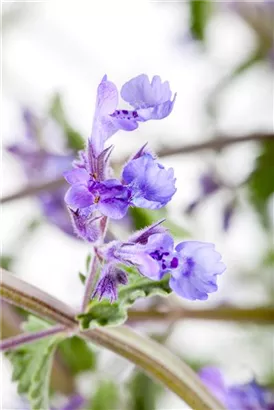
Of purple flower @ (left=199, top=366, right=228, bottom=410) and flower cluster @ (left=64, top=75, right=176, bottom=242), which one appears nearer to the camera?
flower cluster @ (left=64, top=75, right=176, bottom=242)

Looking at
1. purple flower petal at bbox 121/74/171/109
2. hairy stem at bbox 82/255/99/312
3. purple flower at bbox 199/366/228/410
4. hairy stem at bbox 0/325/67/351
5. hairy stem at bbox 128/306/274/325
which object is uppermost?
hairy stem at bbox 128/306/274/325

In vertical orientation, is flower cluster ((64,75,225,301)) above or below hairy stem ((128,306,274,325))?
below

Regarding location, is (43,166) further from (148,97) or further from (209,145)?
(148,97)

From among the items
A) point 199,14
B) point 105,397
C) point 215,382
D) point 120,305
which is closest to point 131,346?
point 120,305

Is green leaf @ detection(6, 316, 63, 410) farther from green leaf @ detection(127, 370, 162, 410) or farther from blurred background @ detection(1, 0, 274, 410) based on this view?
green leaf @ detection(127, 370, 162, 410)

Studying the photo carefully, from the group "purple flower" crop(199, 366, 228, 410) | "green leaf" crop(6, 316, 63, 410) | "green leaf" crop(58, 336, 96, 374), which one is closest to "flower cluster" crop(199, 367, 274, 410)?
"purple flower" crop(199, 366, 228, 410)

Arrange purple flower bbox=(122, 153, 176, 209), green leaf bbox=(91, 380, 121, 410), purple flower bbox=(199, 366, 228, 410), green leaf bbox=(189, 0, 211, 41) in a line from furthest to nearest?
green leaf bbox=(189, 0, 211, 41)
green leaf bbox=(91, 380, 121, 410)
purple flower bbox=(199, 366, 228, 410)
purple flower bbox=(122, 153, 176, 209)

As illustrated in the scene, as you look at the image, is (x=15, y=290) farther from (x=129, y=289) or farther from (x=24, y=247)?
(x=24, y=247)
